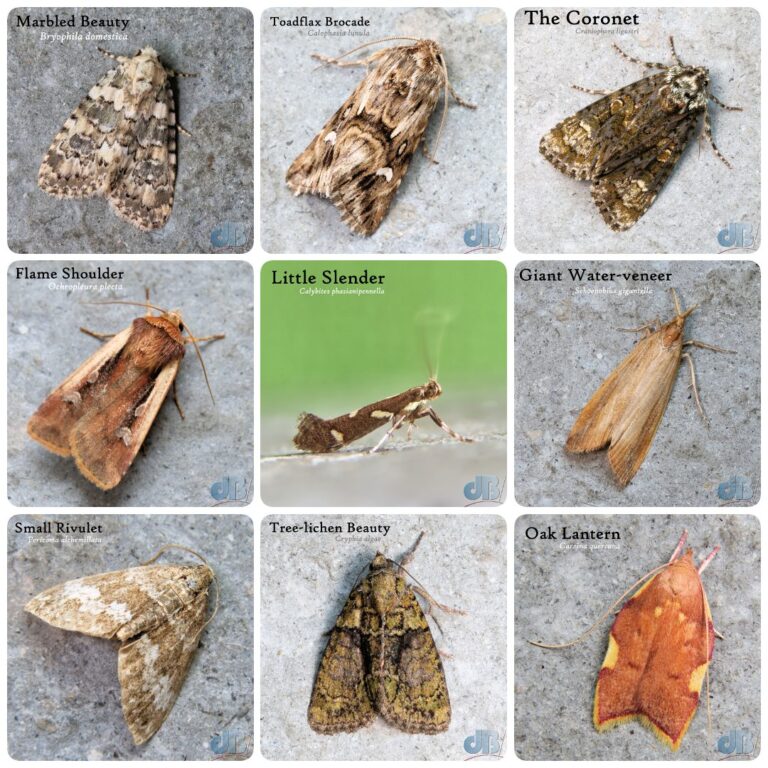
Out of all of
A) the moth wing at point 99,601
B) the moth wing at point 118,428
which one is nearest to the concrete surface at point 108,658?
the moth wing at point 99,601

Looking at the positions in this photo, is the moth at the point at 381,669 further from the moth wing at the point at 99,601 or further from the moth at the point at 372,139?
the moth at the point at 372,139

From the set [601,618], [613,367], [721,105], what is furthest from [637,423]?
[721,105]

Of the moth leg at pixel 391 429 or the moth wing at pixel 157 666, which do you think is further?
the moth leg at pixel 391 429

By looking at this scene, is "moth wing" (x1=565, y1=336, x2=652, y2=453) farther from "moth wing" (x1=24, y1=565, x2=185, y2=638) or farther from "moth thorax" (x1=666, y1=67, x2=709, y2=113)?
"moth wing" (x1=24, y1=565, x2=185, y2=638)

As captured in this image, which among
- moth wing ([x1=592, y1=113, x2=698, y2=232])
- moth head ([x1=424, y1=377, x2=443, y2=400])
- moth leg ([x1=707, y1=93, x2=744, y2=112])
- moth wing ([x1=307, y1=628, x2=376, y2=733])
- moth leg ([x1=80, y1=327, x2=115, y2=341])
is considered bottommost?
moth wing ([x1=307, y1=628, x2=376, y2=733])

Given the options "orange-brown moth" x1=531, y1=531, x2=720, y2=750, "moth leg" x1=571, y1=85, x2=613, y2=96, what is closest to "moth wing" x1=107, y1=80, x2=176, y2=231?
"moth leg" x1=571, y1=85, x2=613, y2=96

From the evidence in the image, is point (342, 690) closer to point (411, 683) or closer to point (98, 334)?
point (411, 683)
